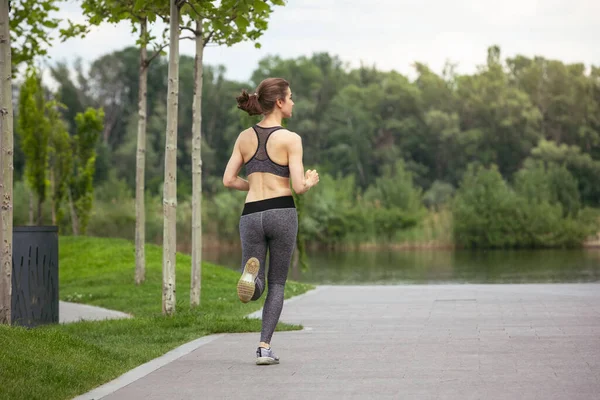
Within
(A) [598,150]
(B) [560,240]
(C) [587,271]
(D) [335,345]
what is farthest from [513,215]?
(D) [335,345]

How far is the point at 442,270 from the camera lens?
113ft

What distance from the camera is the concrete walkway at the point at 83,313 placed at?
13.4 m

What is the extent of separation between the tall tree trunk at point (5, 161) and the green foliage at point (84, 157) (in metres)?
20.3

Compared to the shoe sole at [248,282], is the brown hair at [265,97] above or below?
above

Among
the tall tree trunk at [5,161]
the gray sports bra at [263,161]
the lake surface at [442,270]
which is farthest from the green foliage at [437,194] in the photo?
the gray sports bra at [263,161]

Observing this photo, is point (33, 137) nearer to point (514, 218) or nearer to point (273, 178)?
point (273, 178)

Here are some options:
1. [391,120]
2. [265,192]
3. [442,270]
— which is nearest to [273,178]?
[265,192]

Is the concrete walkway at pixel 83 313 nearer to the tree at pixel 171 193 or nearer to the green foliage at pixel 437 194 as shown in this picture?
the tree at pixel 171 193

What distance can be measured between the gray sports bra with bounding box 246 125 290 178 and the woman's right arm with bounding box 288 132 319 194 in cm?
10

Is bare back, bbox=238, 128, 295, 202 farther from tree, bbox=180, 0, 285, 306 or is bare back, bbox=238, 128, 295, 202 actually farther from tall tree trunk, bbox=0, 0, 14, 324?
tree, bbox=180, 0, 285, 306

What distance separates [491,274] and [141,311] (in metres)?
18.9

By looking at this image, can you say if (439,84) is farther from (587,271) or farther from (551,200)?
(587,271)

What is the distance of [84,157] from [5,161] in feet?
70.2

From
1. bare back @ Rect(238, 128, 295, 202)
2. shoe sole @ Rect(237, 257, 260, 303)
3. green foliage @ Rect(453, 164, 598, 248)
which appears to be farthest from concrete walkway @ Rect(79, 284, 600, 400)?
A: green foliage @ Rect(453, 164, 598, 248)
